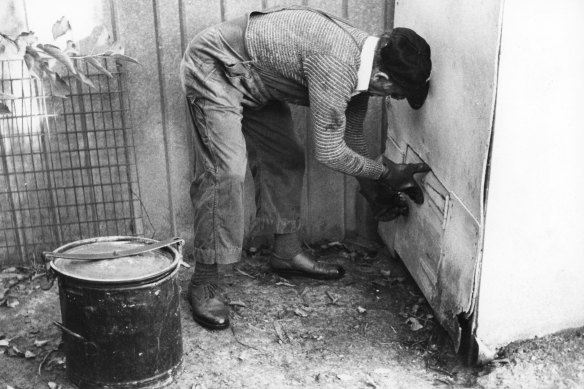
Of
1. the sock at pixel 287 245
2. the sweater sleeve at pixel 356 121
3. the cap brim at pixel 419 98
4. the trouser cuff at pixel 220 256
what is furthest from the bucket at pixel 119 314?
the cap brim at pixel 419 98

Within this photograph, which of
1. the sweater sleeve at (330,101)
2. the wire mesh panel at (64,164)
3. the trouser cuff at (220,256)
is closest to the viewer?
the sweater sleeve at (330,101)

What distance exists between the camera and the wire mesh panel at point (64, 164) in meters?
4.45

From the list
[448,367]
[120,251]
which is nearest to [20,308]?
[120,251]

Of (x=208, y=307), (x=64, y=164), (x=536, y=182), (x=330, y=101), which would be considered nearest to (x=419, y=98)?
(x=330, y=101)

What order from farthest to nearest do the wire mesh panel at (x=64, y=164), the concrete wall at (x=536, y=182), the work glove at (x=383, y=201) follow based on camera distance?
the wire mesh panel at (x=64, y=164)
the work glove at (x=383, y=201)
the concrete wall at (x=536, y=182)

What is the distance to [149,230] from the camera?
4.80m

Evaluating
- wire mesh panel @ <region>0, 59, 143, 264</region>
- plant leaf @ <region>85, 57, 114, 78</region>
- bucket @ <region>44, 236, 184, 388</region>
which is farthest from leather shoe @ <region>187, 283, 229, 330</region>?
plant leaf @ <region>85, 57, 114, 78</region>

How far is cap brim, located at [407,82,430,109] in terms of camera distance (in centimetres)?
387

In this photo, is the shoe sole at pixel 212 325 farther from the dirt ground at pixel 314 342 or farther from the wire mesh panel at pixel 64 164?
the wire mesh panel at pixel 64 164

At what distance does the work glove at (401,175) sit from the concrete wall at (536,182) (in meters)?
0.71

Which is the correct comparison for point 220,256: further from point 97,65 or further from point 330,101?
point 97,65

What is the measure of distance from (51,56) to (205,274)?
133 cm

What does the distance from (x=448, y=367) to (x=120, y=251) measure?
1600mm

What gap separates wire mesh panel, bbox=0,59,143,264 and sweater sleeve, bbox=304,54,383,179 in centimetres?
130
